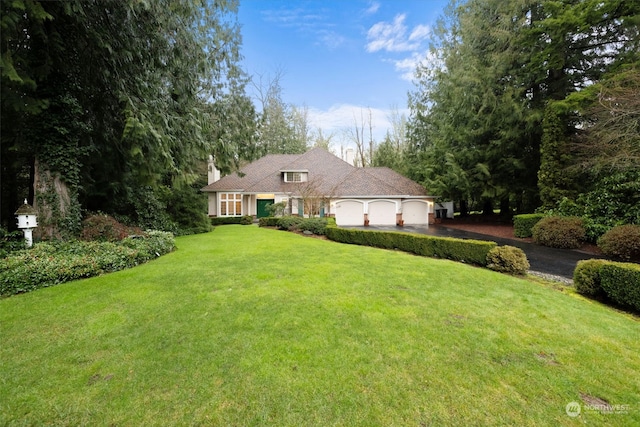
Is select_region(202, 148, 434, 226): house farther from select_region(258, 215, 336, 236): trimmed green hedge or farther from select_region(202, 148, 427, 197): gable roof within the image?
select_region(258, 215, 336, 236): trimmed green hedge

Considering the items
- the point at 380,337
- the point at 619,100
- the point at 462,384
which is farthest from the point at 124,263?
the point at 619,100

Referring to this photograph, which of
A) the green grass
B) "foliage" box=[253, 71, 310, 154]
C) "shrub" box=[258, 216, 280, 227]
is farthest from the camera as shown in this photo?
"foliage" box=[253, 71, 310, 154]

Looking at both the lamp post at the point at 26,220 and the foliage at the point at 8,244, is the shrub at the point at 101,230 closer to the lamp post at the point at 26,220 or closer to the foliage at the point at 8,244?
the foliage at the point at 8,244

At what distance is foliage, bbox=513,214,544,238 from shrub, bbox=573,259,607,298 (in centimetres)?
938

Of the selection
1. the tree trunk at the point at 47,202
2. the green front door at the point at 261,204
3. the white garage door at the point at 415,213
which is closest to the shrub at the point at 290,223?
the green front door at the point at 261,204

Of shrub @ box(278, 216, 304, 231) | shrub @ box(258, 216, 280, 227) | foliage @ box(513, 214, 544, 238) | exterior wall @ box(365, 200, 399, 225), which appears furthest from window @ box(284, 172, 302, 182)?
foliage @ box(513, 214, 544, 238)

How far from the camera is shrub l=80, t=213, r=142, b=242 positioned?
9.01 m

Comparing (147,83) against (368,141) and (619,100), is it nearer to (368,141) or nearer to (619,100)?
(619,100)

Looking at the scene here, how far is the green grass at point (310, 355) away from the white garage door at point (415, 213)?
51.0 feet

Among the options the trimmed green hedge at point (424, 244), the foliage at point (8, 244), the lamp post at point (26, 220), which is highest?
the lamp post at point (26, 220)

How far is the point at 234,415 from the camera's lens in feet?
7.84

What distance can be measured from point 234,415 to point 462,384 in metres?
2.33

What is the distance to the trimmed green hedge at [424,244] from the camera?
8484mm

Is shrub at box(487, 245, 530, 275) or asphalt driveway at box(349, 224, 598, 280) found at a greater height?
shrub at box(487, 245, 530, 275)
